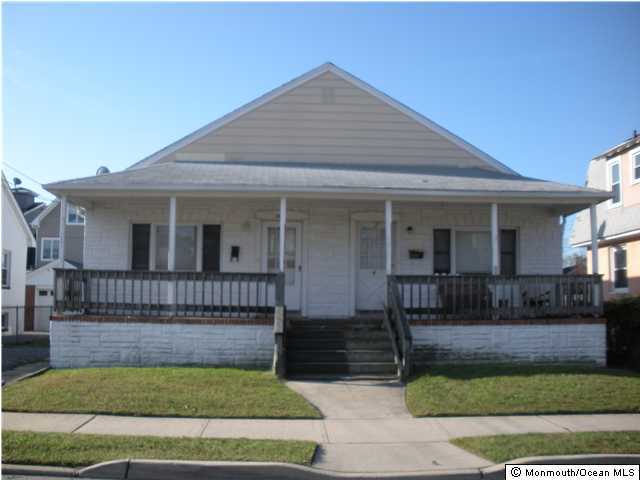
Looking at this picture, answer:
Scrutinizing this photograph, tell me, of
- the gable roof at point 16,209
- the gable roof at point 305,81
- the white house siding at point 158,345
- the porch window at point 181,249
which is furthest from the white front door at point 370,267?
the gable roof at point 16,209

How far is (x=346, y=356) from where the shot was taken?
11227mm

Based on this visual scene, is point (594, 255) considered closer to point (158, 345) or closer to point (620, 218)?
point (620, 218)

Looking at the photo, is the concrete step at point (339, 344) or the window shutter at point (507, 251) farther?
the window shutter at point (507, 251)

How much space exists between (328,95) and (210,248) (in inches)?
204

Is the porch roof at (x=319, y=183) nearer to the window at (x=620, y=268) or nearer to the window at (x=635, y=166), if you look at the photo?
the window at (x=635, y=166)

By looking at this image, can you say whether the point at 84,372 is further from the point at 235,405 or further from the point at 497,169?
the point at 497,169

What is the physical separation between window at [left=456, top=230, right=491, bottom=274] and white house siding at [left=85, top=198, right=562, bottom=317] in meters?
0.71

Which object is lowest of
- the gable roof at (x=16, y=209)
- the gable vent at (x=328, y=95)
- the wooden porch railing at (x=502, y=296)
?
the wooden porch railing at (x=502, y=296)

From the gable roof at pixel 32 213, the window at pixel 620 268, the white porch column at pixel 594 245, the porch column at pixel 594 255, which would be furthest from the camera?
the gable roof at pixel 32 213

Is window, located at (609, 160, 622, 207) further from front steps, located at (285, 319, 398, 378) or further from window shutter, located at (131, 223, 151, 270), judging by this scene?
window shutter, located at (131, 223, 151, 270)

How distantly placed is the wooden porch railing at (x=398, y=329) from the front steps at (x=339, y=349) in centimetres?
21

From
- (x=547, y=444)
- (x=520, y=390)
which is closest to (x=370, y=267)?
(x=520, y=390)

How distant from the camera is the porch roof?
12031 mm

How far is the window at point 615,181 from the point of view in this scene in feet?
62.7
